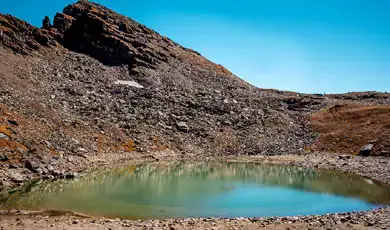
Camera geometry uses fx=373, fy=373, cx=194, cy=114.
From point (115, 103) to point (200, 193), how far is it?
3310cm

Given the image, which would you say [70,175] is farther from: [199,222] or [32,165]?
[199,222]

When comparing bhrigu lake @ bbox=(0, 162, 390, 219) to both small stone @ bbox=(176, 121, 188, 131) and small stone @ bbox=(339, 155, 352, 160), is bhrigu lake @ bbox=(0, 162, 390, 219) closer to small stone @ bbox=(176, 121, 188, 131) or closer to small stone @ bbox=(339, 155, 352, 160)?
small stone @ bbox=(339, 155, 352, 160)

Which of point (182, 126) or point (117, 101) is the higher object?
point (117, 101)

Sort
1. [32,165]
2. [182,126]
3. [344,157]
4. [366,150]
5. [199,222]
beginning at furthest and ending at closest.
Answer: [182,126] < [366,150] < [344,157] < [32,165] < [199,222]

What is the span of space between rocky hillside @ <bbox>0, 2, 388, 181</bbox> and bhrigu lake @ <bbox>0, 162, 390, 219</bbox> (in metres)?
6.97

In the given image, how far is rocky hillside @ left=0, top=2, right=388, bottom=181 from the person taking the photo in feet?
141

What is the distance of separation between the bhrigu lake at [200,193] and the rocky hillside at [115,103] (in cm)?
697

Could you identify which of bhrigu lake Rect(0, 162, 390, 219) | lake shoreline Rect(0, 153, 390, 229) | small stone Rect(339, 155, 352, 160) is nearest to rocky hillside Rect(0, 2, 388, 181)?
small stone Rect(339, 155, 352, 160)

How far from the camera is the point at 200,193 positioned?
2944 cm

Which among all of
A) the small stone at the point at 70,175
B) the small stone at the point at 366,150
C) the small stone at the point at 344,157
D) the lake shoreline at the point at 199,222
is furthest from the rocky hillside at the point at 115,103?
the lake shoreline at the point at 199,222

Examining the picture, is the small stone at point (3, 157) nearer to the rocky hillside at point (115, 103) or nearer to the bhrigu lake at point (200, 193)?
the rocky hillside at point (115, 103)

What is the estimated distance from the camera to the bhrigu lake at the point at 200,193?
23.5m

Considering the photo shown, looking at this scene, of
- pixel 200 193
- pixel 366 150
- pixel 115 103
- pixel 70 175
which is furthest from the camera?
pixel 115 103

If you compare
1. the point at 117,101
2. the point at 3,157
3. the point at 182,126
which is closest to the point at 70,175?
the point at 3,157
